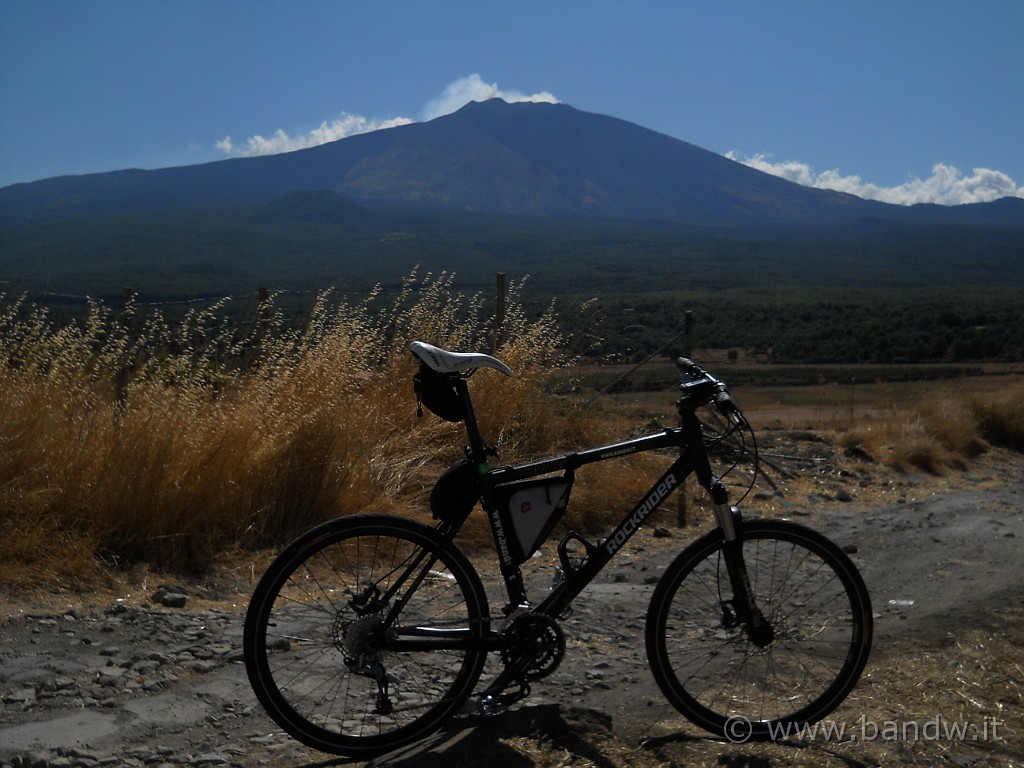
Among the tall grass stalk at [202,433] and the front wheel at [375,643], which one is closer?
the front wheel at [375,643]

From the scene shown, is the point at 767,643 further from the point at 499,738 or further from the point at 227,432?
the point at 227,432

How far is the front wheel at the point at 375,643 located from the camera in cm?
330

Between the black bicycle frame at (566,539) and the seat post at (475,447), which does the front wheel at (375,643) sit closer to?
the black bicycle frame at (566,539)

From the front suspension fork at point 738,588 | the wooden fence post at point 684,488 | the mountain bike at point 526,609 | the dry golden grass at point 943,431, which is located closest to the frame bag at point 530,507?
the mountain bike at point 526,609

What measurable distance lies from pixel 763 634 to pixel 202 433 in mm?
3660

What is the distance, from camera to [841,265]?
13275cm

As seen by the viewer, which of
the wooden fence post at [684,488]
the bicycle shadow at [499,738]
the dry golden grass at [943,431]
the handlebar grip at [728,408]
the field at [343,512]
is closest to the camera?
the bicycle shadow at [499,738]

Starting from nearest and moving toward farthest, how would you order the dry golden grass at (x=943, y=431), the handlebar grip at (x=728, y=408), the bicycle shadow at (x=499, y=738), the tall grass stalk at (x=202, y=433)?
the bicycle shadow at (x=499, y=738) → the handlebar grip at (x=728, y=408) → the tall grass stalk at (x=202, y=433) → the dry golden grass at (x=943, y=431)

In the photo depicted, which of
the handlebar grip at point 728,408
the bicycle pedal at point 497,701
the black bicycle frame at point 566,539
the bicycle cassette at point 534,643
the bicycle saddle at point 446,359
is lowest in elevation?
the bicycle pedal at point 497,701

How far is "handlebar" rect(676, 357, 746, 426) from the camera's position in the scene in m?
3.34

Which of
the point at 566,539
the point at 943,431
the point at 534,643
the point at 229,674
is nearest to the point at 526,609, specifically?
the point at 534,643

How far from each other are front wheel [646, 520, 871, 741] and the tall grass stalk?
2.95 meters

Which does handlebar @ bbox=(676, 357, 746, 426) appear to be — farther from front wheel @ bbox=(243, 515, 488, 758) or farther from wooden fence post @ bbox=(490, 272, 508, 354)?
wooden fence post @ bbox=(490, 272, 508, 354)

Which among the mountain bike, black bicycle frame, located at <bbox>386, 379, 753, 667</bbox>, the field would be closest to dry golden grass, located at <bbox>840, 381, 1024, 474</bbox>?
the field
